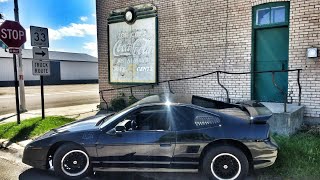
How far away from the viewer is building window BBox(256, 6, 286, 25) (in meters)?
7.88

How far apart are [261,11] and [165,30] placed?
11.1 ft

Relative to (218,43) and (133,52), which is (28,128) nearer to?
(133,52)

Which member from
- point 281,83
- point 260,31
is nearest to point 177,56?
point 260,31

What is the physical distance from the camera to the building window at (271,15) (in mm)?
7882

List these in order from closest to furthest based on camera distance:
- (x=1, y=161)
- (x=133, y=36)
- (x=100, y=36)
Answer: (x=1, y=161), (x=133, y=36), (x=100, y=36)

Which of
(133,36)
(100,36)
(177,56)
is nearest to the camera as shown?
(177,56)

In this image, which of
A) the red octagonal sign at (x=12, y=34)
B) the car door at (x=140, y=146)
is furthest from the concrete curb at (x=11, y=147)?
the red octagonal sign at (x=12, y=34)

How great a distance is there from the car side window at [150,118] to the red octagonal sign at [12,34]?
5579 mm

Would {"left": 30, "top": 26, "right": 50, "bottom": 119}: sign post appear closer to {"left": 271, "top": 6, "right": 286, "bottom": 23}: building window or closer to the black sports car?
the black sports car

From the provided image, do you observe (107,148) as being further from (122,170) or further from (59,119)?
(59,119)

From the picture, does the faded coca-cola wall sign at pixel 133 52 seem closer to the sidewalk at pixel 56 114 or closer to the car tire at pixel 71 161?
the sidewalk at pixel 56 114

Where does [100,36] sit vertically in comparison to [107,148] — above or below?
above

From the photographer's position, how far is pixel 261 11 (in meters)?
8.20

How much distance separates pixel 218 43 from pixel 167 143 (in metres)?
5.31
